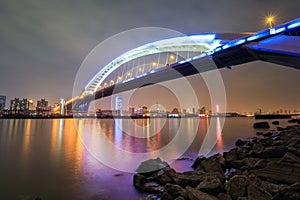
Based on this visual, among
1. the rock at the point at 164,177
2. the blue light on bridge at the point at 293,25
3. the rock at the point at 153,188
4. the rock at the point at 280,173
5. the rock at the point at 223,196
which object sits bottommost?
the rock at the point at 153,188

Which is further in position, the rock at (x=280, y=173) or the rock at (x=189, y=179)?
the rock at (x=189, y=179)

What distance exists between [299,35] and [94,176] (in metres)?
14.5

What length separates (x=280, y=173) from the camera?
10.4 feet

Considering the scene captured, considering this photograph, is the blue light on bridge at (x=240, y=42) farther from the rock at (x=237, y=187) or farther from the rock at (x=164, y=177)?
the rock at (x=237, y=187)

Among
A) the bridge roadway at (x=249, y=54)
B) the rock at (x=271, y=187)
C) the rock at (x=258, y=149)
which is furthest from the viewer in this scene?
the bridge roadway at (x=249, y=54)

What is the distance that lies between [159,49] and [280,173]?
25.2 m

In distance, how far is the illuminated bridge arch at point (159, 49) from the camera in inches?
772

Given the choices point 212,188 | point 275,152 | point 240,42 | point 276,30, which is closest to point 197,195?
point 212,188

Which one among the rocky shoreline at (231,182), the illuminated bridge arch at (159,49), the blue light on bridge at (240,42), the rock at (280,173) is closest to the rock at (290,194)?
the rocky shoreline at (231,182)

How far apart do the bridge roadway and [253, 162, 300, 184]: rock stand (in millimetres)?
12253

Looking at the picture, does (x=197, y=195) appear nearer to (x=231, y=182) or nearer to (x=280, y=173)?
(x=231, y=182)

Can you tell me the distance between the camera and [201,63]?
18766 mm

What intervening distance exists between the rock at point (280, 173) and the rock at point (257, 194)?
70cm

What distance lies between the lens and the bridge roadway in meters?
12.7
